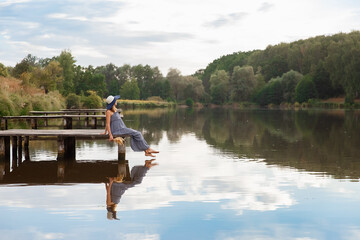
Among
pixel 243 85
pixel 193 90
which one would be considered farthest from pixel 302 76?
pixel 193 90

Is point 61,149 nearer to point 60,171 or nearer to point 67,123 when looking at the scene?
point 60,171

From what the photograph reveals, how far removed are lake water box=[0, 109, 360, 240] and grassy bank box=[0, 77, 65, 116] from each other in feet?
21.4

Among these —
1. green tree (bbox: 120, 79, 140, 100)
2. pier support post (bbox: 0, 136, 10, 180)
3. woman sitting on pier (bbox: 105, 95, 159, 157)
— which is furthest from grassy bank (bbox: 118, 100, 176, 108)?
woman sitting on pier (bbox: 105, 95, 159, 157)

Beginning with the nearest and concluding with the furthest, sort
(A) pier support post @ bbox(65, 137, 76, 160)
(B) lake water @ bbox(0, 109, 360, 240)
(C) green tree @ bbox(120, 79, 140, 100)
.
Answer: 1. (B) lake water @ bbox(0, 109, 360, 240)
2. (A) pier support post @ bbox(65, 137, 76, 160)
3. (C) green tree @ bbox(120, 79, 140, 100)

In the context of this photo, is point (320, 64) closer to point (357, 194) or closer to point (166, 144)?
point (166, 144)

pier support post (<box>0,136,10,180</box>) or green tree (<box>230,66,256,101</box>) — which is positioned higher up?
green tree (<box>230,66,256,101</box>)

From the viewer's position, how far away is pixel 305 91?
88.6 meters

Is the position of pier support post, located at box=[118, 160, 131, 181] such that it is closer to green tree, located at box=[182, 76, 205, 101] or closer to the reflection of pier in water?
the reflection of pier in water

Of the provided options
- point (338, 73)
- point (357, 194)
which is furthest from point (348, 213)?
point (338, 73)

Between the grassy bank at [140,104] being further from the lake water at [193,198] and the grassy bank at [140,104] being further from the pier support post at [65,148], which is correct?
the lake water at [193,198]

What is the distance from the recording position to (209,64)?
18262cm

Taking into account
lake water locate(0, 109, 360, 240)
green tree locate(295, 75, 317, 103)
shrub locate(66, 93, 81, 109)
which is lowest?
lake water locate(0, 109, 360, 240)

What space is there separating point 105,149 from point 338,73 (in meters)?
78.2

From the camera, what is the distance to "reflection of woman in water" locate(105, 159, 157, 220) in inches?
277
